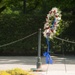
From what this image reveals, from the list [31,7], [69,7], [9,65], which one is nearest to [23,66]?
Answer: [9,65]

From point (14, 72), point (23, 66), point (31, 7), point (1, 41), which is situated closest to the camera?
point (14, 72)

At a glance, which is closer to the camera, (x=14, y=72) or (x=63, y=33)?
(x=14, y=72)

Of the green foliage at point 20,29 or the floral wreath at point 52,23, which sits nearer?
the floral wreath at point 52,23

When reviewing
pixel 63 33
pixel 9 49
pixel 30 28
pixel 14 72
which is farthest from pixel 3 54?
pixel 14 72

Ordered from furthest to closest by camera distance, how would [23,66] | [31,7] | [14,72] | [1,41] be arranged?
[31,7], [1,41], [23,66], [14,72]

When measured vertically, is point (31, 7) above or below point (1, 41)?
above

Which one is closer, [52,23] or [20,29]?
[52,23]

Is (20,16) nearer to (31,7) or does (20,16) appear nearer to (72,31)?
(72,31)

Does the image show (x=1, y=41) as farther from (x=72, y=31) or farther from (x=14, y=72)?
(x=14, y=72)

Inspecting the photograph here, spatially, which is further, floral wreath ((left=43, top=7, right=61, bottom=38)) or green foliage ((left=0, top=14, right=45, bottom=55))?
green foliage ((left=0, top=14, right=45, bottom=55))

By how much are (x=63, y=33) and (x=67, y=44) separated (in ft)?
2.09

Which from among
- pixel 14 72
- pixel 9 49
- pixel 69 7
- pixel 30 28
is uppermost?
pixel 69 7

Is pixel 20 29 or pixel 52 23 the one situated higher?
pixel 20 29

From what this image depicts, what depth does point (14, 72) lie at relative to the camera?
10.4 m
